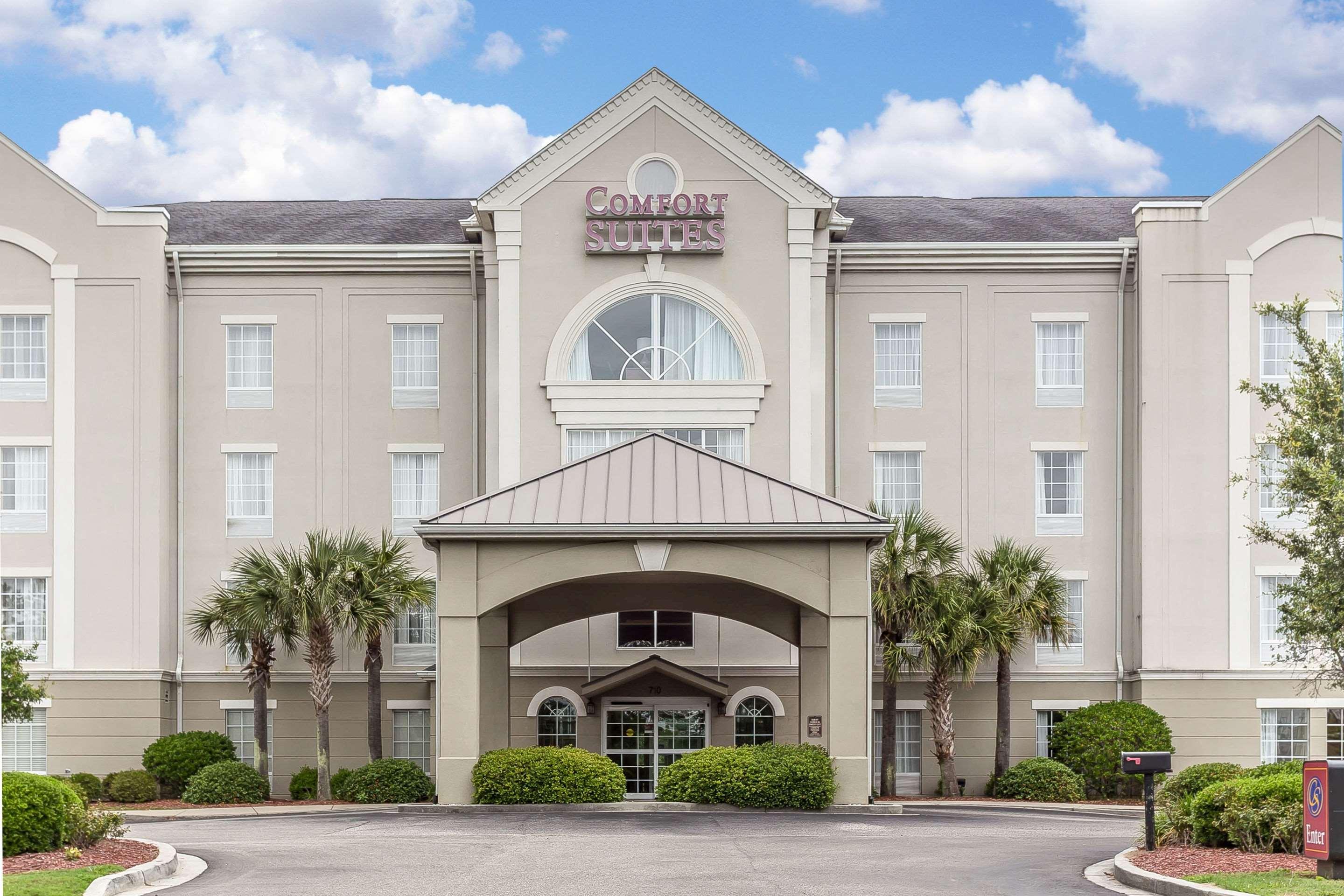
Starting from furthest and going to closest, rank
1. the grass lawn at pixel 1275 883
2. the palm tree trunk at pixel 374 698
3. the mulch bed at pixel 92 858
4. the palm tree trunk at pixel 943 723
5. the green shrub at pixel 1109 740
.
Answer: the palm tree trunk at pixel 943 723 → the palm tree trunk at pixel 374 698 → the green shrub at pixel 1109 740 → the mulch bed at pixel 92 858 → the grass lawn at pixel 1275 883

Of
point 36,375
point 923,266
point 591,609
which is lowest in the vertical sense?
point 591,609

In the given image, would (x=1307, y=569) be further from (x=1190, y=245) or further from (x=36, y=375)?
(x=36, y=375)

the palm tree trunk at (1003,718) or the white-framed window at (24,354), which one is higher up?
the white-framed window at (24,354)

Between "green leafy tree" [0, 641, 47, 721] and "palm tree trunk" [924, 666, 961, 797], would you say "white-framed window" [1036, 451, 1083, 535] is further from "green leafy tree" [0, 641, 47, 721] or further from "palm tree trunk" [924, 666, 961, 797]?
"green leafy tree" [0, 641, 47, 721]

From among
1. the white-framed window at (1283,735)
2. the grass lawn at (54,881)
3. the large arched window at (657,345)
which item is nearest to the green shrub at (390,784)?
the large arched window at (657,345)

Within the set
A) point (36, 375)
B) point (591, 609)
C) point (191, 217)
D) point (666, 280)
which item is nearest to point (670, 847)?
point (591, 609)

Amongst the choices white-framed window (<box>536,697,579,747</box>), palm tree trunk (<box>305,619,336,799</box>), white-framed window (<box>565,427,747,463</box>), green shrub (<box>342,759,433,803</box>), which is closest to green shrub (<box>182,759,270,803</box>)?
palm tree trunk (<box>305,619,336,799</box>)

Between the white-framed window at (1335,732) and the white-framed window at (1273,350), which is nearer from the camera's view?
the white-framed window at (1335,732)

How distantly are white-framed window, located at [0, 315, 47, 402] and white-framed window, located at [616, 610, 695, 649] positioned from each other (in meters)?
14.7

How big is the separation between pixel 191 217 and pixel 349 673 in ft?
44.0

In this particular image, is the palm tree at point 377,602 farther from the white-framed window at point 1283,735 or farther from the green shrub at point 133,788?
the white-framed window at point 1283,735

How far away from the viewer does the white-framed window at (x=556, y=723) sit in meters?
35.8

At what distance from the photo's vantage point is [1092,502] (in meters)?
37.7

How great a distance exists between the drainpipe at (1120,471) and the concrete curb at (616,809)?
39.0 ft
